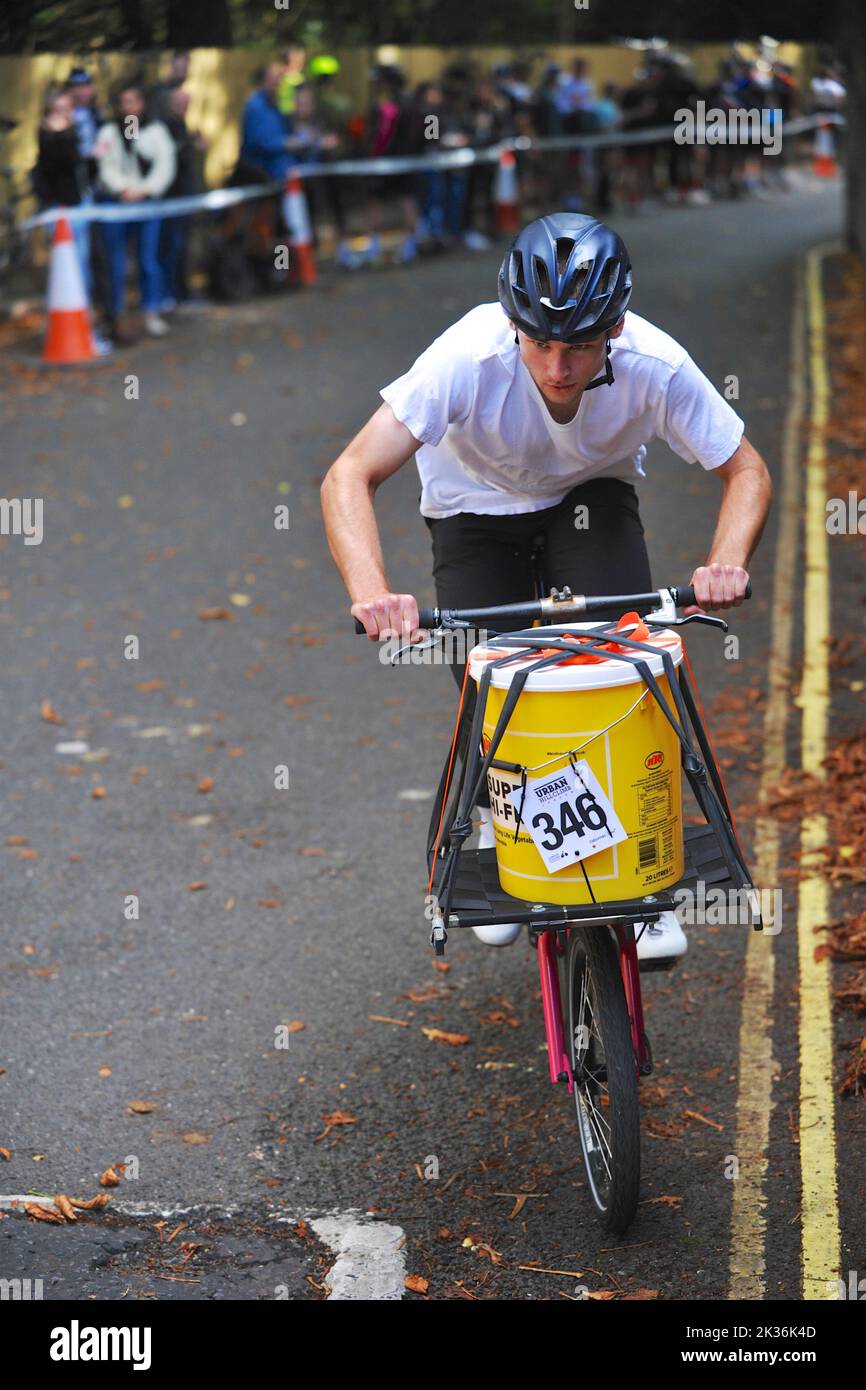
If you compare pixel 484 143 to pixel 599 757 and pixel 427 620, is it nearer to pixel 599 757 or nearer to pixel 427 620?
pixel 427 620

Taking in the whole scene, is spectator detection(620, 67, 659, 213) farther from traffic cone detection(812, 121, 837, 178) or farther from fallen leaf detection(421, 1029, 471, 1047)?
fallen leaf detection(421, 1029, 471, 1047)

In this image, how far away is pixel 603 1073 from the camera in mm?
4418

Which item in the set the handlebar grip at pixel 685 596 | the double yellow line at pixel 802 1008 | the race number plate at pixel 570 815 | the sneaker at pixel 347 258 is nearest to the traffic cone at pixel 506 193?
the sneaker at pixel 347 258

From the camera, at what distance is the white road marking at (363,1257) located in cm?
408

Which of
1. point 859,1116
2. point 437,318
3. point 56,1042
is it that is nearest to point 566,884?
point 859,1116

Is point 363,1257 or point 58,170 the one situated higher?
point 58,170

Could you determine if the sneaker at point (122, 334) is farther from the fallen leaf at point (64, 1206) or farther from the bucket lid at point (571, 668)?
the bucket lid at point (571, 668)

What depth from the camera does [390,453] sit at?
4324mm

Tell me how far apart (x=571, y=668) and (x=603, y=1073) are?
1.24 metres

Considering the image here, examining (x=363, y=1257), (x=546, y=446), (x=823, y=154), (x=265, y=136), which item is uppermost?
(x=823, y=154)

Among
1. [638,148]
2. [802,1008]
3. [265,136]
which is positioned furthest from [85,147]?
[638,148]

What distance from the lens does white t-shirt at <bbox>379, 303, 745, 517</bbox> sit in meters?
4.33

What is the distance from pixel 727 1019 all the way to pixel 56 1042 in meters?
2.07

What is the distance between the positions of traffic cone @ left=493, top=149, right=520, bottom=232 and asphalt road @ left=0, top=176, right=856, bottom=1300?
14.9 m
